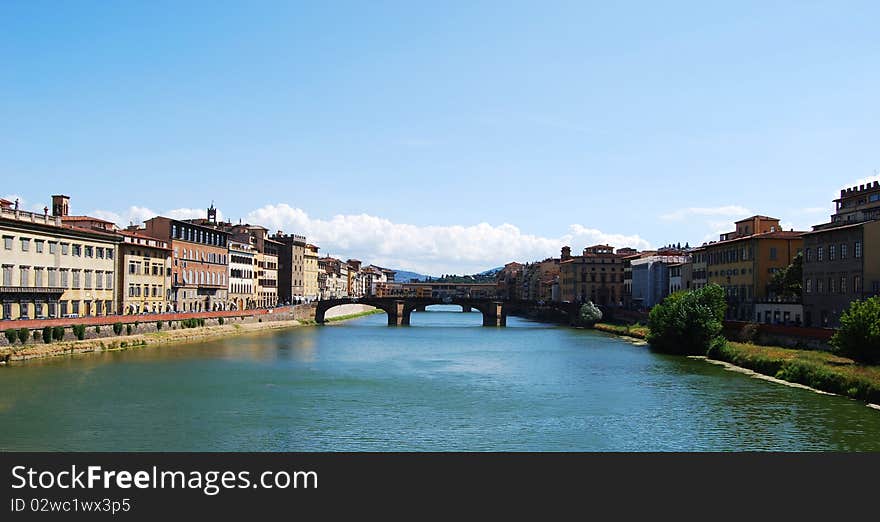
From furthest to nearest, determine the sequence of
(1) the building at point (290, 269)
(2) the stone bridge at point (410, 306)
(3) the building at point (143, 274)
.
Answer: (1) the building at point (290, 269) < (2) the stone bridge at point (410, 306) < (3) the building at point (143, 274)

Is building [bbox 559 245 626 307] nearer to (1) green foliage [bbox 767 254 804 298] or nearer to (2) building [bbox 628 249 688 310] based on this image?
(2) building [bbox 628 249 688 310]

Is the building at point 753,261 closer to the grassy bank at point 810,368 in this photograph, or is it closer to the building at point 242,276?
the grassy bank at point 810,368

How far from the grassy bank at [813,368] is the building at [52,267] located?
43.0m

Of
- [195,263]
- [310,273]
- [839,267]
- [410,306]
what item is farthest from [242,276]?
[839,267]

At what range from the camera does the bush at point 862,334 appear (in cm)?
3512

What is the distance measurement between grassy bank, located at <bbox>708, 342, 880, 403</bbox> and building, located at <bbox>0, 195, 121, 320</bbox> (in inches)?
1695

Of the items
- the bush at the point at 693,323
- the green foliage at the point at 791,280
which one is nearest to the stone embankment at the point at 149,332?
the bush at the point at 693,323

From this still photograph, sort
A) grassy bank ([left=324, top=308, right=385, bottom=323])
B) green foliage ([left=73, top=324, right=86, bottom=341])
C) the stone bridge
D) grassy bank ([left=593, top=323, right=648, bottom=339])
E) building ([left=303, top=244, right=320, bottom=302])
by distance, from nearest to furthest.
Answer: green foliage ([left=73, top=324, right=86, bottom=341]) → grassy bank ([left=593, top=323, right=648, bottom=339]) → the stone bridge → grassy bank ([left=324, top=308, right=385, bottom=323]) → building ([left=303, top=244, right=320, bottom=302])

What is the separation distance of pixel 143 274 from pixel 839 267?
52.5m

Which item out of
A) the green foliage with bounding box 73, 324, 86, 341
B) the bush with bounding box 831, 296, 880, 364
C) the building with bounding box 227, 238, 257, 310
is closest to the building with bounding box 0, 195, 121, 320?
the green foliage with bounding box 73, 324, 86, 341

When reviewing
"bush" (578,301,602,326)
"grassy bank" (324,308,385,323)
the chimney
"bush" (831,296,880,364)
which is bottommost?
"grassy bank" (324,308,385,323)

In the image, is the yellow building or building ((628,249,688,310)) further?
the yellow building

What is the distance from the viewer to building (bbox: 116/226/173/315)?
63.8m
